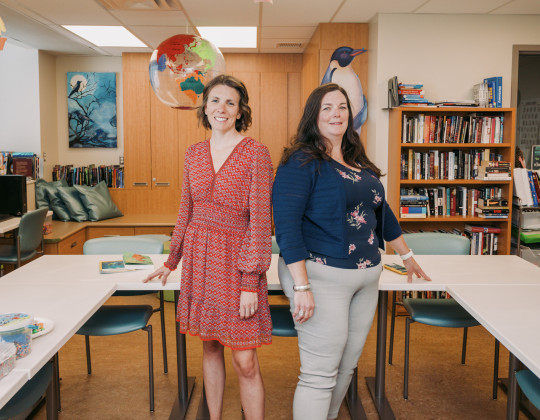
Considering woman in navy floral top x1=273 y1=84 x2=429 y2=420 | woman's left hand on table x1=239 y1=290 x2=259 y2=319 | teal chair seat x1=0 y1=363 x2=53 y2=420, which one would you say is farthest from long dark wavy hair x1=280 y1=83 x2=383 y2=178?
teal chair seat x1=0 y1=363 x2=53 y2=420

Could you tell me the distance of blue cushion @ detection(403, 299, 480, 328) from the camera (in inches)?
108

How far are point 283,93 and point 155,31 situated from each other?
6.10 feet

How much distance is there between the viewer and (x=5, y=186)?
471 cm

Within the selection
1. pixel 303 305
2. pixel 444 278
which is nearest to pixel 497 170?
pixel 444 278

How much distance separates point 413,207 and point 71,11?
11.1ft

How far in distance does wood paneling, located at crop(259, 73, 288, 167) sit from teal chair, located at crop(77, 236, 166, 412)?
3.41 metres

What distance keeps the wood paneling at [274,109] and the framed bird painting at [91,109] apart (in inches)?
76.6

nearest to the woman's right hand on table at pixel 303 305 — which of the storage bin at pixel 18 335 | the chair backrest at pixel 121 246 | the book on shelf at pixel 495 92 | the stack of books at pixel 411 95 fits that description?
the storage bin at pixel 18 335

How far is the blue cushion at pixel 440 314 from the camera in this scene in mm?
2754

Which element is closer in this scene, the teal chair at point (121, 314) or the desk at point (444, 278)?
the desk at point (444, 278)

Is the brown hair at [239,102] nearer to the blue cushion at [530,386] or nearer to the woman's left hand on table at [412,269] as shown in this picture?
the woman's left hand on table at [412,269]

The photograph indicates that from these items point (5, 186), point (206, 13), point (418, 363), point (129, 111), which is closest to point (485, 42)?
point (206, 13)

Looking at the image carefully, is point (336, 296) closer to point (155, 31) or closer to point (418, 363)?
point (418, 363)

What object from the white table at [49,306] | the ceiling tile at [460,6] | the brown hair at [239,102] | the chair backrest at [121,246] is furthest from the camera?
the ceiling tile at [460,6]
